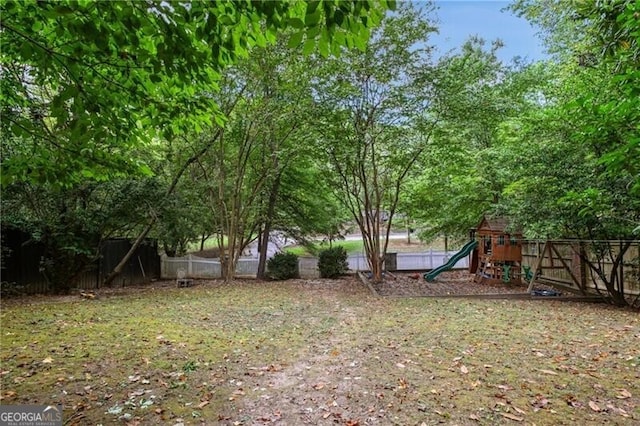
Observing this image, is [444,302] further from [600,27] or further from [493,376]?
[600,27]

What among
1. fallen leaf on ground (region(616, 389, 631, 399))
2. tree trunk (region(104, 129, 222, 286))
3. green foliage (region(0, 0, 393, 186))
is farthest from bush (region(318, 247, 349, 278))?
green foliage (region(0, 0, 393, 186))

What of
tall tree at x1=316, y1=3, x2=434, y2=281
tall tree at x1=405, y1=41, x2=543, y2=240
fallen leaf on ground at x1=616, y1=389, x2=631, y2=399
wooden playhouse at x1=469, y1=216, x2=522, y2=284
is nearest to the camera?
fallen leaf on ground at x1=616, y1=389, x2=631, y2=399

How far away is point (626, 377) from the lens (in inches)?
131

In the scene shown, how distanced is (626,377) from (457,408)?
1.84 meters

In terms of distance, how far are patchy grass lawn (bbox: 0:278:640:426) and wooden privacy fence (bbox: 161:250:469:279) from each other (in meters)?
6.52

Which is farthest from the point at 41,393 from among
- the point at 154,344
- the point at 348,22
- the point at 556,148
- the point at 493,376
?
the point at 556,148

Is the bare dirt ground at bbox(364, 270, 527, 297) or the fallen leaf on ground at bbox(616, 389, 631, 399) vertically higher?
the bare dirt ground at bbox(364, 270, 527, 297)

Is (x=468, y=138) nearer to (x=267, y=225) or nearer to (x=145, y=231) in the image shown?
(x=267, y=225)

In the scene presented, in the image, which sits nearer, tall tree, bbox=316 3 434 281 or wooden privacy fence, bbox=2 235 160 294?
wooden privacy fence, bbox=2 235 160 294

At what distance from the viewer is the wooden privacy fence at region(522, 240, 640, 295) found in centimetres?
763

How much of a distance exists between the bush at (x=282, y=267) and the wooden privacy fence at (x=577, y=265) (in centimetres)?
666

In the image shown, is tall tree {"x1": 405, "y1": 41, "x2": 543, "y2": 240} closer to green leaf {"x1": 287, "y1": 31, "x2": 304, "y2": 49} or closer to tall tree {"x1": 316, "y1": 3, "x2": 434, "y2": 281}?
tall tree {"x1": 316, "y1": 3, "x2": 434, "y2": 281}

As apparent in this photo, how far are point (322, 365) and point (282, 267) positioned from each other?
Answer: 8.24 meters

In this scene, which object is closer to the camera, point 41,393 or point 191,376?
point 41,393
